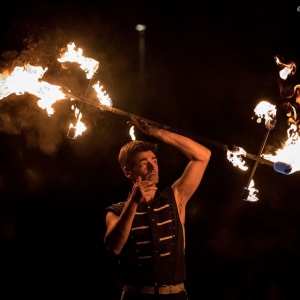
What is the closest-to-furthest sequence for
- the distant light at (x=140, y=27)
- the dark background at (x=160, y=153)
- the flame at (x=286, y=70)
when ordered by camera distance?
the flame at (x=286, y=70) < the dark background at (x=160, y=153) < the distant light at (x=140, y=27)

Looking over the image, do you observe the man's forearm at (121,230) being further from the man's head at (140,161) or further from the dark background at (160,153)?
the dark background at (160,153)

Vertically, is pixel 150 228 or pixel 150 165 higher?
pixel 150 165

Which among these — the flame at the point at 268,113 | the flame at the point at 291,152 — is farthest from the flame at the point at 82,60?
the flame at the point at 291,152

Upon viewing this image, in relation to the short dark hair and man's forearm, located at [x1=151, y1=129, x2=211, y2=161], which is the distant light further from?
the short dark hair

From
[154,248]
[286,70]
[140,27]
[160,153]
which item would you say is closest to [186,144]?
[154,248]

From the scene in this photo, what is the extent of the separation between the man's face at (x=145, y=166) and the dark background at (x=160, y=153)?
190 cm

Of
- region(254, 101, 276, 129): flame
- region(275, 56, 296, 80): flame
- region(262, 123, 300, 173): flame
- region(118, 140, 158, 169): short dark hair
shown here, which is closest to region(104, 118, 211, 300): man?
region(118, 140, 158, 169): short dark hair

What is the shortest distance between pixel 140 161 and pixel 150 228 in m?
0.52

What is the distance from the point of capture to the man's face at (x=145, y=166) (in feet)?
9.39

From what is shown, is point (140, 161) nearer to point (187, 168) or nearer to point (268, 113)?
point (187, 168)

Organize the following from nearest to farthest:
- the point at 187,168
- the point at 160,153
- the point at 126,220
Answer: the point at 126,220 < the point at 187,168 < the point at 160,153

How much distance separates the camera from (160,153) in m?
4.96

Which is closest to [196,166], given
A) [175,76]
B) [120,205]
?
[120,205]

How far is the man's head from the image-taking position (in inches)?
113
